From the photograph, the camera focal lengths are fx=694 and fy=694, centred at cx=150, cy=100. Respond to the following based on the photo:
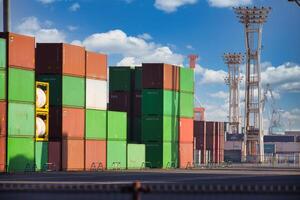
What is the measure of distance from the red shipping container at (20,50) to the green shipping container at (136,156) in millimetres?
20214

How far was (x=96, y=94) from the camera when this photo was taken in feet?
222

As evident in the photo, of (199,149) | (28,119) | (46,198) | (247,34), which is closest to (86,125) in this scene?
(28,119)

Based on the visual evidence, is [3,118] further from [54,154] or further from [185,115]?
[185,115]

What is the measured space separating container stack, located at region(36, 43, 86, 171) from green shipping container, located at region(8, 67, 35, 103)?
231 inches

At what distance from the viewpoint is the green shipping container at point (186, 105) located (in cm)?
8112

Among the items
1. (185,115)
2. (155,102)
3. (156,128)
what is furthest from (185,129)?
(155,102)

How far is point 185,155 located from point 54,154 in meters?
24.6

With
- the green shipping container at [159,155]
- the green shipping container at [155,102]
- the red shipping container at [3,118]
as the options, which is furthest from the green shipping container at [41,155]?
the green shipping container at [159,155]

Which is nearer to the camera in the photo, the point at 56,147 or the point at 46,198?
the point at 46,198

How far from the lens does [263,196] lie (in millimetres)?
12523

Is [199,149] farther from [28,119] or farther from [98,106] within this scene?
[28,119]

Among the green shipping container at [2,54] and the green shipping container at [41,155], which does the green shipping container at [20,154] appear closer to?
the green shipping container at [41,155]

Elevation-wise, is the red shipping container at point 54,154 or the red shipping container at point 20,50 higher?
the red shipping container at point 20,50

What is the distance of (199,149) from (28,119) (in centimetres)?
7412
